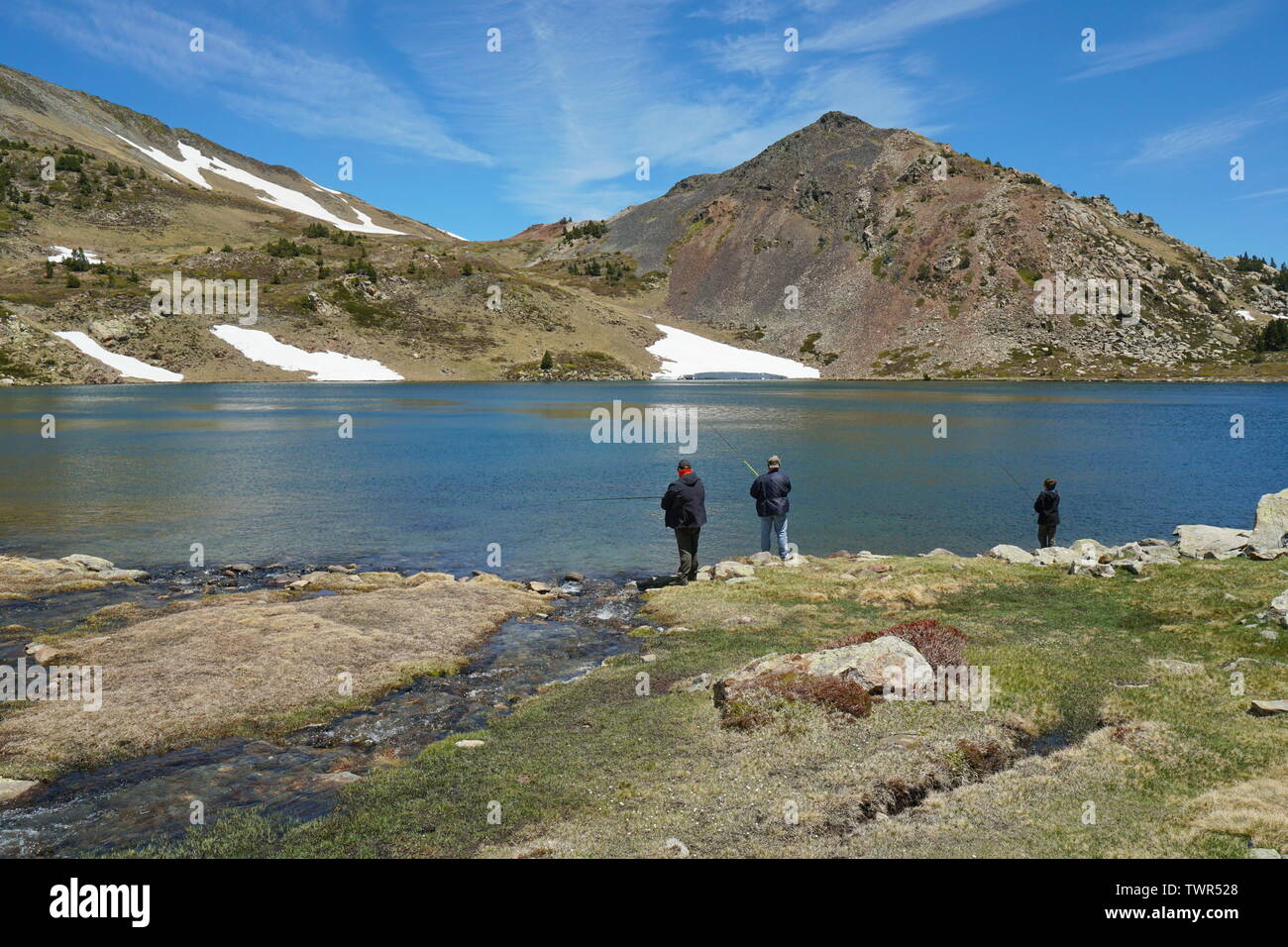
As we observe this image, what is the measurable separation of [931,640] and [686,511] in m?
9.70

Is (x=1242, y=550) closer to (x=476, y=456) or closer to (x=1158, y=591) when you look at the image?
(x=1158, y=591)

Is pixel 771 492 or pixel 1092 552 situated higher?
pixel 771 492

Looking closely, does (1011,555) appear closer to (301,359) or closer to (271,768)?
(271,768)

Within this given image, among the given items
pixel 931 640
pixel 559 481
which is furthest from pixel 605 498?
pixel 931 640

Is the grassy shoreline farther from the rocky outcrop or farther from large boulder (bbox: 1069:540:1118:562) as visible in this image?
the rocky outcrop

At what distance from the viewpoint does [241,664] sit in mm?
14992

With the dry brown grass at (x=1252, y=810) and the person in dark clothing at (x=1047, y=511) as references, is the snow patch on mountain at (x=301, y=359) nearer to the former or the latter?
the person in dark clothing at (x=1047, y=511)

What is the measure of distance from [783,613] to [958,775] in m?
9.49

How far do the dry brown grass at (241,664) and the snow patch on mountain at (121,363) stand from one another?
15039 centimetres

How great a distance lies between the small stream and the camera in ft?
30.5

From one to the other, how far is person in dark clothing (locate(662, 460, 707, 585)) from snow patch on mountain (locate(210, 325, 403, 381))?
151 meters

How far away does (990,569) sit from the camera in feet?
74.4

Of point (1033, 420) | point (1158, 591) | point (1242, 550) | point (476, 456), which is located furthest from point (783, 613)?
point (1033, 420)
